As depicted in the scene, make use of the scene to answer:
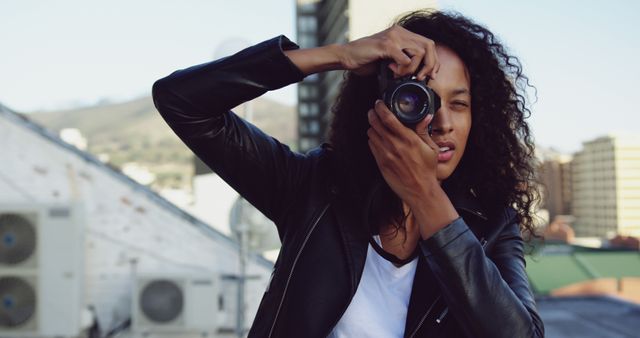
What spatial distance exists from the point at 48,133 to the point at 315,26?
29.4 ft

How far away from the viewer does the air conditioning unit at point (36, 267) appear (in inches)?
143

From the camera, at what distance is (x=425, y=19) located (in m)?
1.28

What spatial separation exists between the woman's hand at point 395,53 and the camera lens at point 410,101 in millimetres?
39

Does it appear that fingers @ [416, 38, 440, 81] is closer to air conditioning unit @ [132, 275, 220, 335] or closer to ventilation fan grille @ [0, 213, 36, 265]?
ventilation fan grille @ [0, 213, 36, 265]

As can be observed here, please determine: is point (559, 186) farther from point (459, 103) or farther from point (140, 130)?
point (140, 130)

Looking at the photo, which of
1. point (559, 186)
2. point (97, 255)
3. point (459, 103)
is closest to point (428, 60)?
point (459, 103)

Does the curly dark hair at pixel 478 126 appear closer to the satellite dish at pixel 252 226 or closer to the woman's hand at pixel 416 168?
the woman's hand at pixel 416 168

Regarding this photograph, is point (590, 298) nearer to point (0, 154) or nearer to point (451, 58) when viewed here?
point (0, 154)

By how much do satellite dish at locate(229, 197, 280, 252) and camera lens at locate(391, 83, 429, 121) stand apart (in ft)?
10.8

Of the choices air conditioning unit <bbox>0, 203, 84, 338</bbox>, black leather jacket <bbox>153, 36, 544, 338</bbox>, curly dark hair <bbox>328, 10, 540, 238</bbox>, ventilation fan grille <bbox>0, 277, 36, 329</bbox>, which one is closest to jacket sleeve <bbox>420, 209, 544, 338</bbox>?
black leather jacket <bbox>153, 36, 544, 338</bbox>

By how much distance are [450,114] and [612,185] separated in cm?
2338

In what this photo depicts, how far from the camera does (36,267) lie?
143 inches

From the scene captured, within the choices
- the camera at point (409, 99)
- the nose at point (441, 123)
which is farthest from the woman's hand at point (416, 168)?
the nose at point (441, 123)

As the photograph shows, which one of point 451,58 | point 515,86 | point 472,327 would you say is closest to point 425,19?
point 451,58
